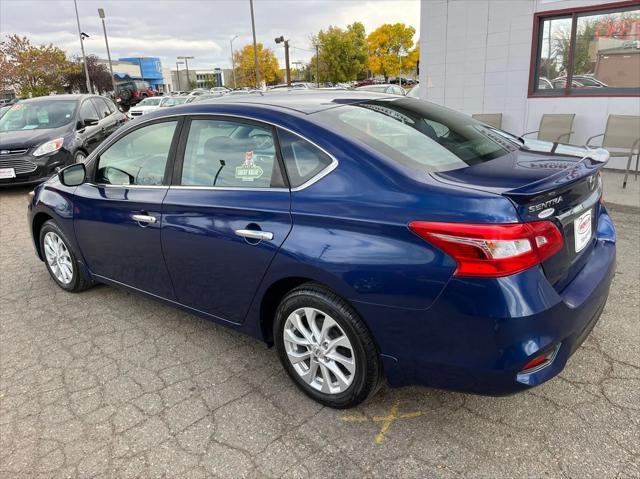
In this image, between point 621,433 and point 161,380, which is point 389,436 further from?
point 161,380

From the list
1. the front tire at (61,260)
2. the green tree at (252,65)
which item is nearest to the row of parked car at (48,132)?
the front tire at (61,260)

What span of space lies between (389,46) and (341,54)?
27.5 ft

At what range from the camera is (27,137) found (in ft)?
27.5

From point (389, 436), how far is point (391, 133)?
152 centimetres

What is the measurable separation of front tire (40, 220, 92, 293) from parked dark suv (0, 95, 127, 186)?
4592 mm

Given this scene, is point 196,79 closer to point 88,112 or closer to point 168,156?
point 88,112

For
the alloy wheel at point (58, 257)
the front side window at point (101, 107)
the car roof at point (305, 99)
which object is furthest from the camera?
the front side window at point (101, 107)

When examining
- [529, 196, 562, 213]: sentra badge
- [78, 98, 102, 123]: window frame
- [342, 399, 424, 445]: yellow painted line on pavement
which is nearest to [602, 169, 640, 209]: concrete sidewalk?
[529, 196, 562, 213]: sentra badge

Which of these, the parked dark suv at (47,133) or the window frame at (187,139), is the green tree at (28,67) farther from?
the window frame at (187,139)

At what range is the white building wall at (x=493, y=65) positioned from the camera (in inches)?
319

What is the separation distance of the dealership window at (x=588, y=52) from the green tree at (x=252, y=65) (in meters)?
63.1

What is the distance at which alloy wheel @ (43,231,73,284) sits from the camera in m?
4.17

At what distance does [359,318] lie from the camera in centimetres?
228

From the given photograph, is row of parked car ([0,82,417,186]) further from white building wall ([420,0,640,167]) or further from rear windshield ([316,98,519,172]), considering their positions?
rear windshield ([316,98,519,172])
